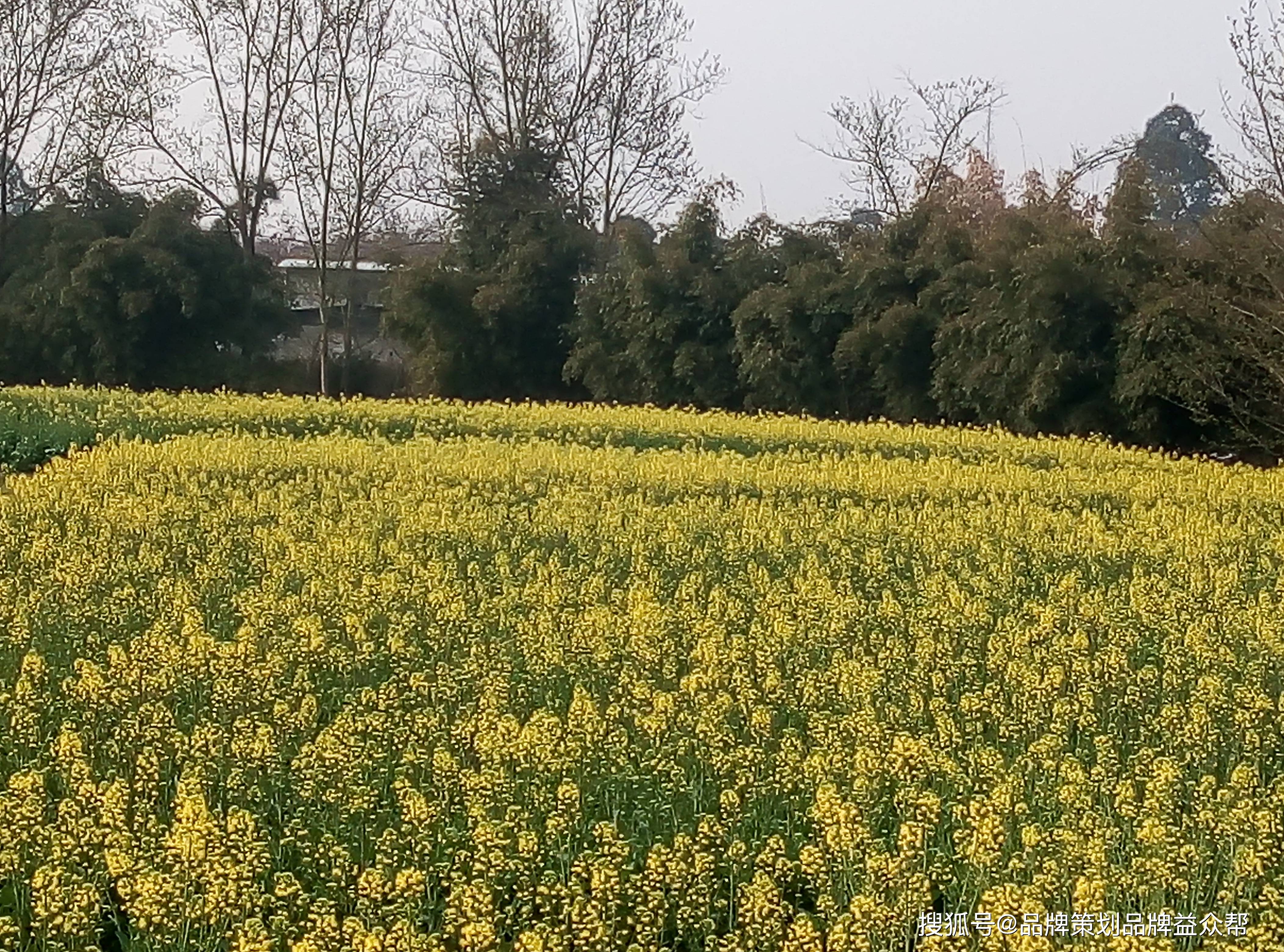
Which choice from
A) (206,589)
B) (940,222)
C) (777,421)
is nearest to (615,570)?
(206,589)

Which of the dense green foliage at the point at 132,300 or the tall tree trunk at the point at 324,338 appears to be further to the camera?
the tall tree trunk at the point at 324,338

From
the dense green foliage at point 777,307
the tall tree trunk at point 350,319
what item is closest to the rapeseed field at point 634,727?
the dense green foliage at point 777,307

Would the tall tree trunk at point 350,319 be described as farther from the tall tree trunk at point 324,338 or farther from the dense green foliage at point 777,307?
the dense green foliage at point 777,307

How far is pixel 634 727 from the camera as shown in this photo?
16.3 feet

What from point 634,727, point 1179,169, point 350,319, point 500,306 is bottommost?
point 634,727

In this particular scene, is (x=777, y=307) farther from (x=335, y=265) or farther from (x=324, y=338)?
(x=335, y=265)


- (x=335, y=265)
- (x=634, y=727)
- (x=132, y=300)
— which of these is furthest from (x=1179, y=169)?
(x=634, y=727)

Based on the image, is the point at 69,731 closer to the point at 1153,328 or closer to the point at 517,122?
the point at 1153,328

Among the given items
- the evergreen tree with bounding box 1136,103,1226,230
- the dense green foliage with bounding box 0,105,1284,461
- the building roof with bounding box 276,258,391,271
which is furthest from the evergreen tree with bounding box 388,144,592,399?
the evergreen tree with bounding box 1136,103,1226,230

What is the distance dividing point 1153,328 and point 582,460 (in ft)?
28.8

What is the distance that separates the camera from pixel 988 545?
27.7 ft

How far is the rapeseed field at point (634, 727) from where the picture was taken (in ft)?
11.4

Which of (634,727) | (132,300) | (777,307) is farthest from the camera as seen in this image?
(132,300)

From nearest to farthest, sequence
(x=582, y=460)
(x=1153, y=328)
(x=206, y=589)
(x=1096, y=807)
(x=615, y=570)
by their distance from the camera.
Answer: (x=1096, y=807)
(x=206, y=589)
(x=615, y=570)
(x=582, y=460)
(x=1153, y=328)
